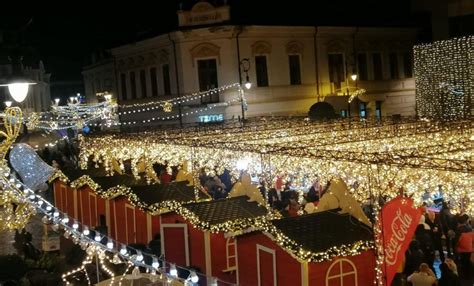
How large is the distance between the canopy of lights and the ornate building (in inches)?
391

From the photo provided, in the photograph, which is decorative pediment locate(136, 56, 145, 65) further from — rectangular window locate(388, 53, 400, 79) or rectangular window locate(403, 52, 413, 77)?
rectangular window locate(403, 52, 413, 77)

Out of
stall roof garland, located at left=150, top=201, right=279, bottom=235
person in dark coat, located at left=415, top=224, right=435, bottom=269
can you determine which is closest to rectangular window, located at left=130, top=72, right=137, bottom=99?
stall roof garland, located at left=150, top=201, right=279, bottom=235

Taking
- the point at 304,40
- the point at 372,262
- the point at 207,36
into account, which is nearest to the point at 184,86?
the point at 207,36

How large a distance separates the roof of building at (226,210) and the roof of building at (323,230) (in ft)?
6.87

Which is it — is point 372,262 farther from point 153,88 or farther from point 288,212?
point 153,88

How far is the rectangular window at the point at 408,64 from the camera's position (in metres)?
39.3

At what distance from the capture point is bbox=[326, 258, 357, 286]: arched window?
32.7 ft

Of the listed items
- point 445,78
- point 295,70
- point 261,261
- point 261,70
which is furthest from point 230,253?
point 295,70

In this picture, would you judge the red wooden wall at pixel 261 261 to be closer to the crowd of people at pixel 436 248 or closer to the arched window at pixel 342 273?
the arched window at pixel 342 273

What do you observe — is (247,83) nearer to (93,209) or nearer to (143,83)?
(143,83)

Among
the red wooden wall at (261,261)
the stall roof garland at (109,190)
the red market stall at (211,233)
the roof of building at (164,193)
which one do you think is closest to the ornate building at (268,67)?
the stall roof garland at (109,190)

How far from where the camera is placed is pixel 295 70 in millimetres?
34938

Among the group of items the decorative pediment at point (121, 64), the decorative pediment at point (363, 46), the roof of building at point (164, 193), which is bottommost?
the roof of building at point (164, 193)

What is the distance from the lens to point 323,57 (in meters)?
35.6
